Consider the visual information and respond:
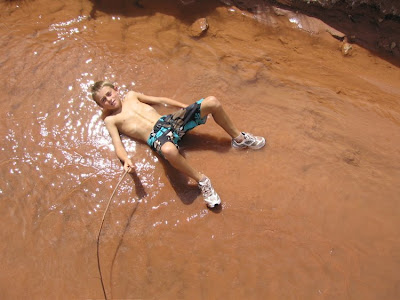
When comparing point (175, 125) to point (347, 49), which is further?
point (347, 49)

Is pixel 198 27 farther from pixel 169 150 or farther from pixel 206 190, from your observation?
pixel 206 190

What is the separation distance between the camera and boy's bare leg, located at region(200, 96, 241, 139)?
9.98ft

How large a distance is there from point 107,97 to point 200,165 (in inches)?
48.5

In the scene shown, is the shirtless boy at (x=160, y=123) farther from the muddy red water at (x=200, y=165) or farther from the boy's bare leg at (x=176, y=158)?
the muddy red water at (x=200, y=165)

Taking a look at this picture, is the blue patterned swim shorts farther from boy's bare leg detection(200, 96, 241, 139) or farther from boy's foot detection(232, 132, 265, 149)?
boy's foot detection(232, 132, 265, 149)

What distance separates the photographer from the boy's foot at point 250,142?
3.32 m

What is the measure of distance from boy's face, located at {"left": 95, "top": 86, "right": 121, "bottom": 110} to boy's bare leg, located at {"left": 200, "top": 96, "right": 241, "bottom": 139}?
38.4 inches

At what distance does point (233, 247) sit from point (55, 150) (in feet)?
7.23

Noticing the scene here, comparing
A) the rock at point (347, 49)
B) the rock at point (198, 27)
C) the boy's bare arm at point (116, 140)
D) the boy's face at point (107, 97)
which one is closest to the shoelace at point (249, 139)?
the boy's bare arm at point (116, 140)

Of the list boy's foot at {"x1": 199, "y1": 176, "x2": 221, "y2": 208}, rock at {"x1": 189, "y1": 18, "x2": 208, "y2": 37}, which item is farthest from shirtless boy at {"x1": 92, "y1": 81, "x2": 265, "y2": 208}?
rock at {"x1": 189, "y1": 18, "x2": 208, "y2": 37}

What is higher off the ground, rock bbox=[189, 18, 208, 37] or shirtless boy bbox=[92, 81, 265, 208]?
rock bbox=[189, 18, 208, 37]

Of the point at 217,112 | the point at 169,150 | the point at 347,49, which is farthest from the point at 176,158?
the point at 347,49

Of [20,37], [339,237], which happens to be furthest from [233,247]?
[20,37]

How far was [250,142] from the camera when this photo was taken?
3.33 meters
